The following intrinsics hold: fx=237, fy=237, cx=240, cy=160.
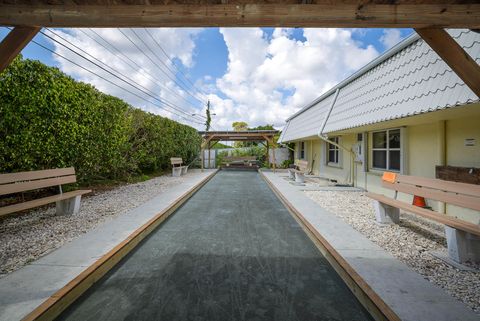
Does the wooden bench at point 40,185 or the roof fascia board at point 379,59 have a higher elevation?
the roof fascia board at point 379,59

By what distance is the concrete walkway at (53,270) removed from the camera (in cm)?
227

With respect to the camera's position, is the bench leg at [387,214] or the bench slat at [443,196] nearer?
the bench slat at [443,196]

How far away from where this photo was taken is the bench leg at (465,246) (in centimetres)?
319

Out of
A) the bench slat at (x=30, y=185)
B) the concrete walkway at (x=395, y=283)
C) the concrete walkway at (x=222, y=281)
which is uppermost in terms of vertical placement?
the bench slat at (x=30, y=185)

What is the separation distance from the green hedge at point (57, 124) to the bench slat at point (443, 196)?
7872mm

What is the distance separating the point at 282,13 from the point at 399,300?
3.21m

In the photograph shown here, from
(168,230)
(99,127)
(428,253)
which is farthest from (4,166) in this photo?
(428,253)

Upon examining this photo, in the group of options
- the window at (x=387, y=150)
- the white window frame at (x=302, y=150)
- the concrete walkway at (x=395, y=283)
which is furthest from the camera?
the white window frame at (x=302, y=150)

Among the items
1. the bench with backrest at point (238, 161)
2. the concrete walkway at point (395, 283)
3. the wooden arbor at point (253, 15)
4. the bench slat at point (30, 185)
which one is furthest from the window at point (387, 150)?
the bench with backrest at point (238, 161)

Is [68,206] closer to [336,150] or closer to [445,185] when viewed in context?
[445,185]

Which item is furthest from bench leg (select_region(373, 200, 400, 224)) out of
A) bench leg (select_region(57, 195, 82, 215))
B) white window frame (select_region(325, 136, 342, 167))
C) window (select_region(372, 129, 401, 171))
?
bench leg (select_region(57, 195, 82, 215))

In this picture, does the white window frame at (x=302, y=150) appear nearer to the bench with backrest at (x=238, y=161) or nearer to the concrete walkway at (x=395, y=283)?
the bench with backrest at (x=238, y=161)

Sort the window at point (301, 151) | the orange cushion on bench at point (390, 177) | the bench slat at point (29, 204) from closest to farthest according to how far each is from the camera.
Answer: the bench slat at point (29, 204) < the orange cushion on bench at point (390, 177) < the window at point (301, 151)

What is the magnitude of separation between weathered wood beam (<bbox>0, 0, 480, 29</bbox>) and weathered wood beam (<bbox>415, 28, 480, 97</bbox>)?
0.10 m
